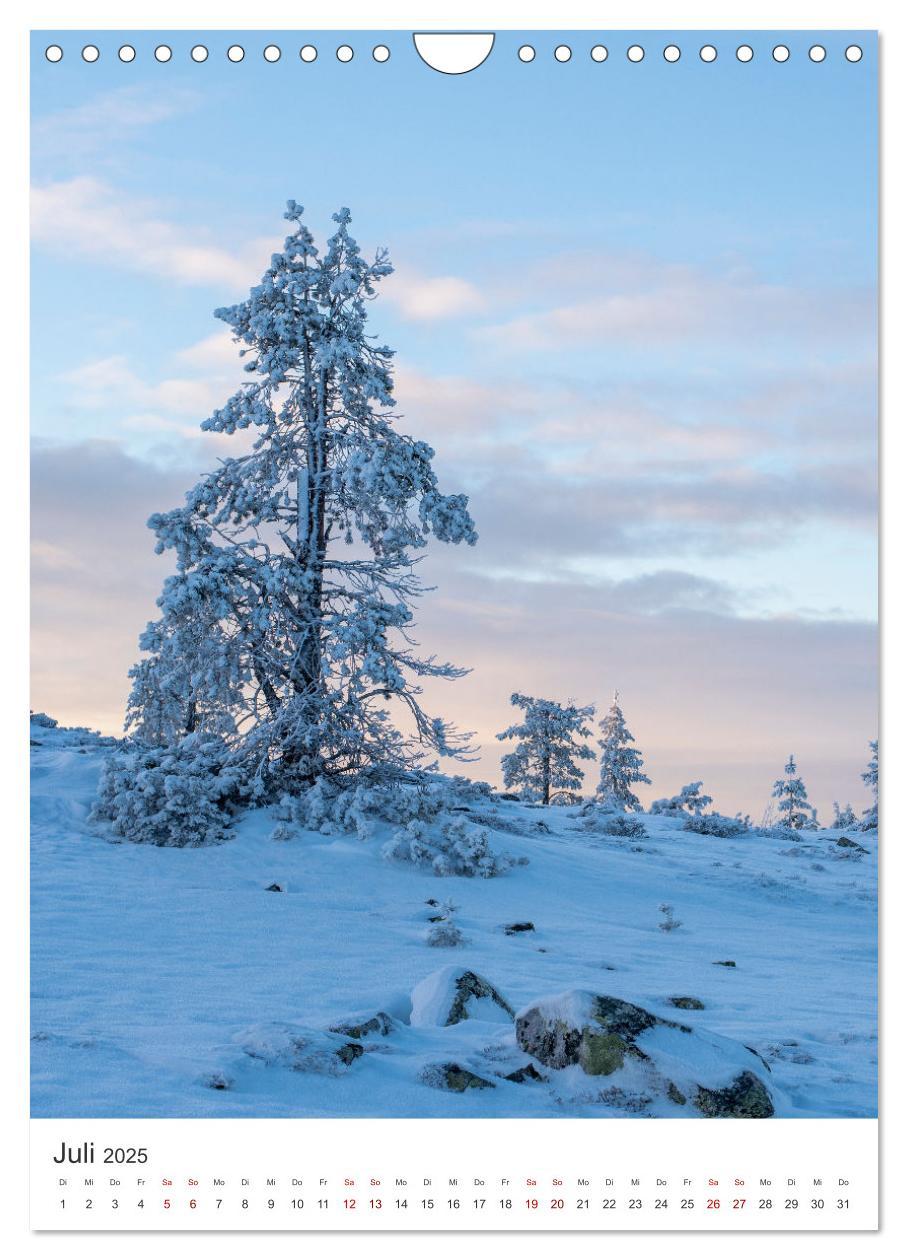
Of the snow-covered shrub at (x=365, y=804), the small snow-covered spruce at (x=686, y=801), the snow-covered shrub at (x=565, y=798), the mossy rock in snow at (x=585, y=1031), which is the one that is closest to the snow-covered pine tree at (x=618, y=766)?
the snow-covered shrub at (x=565, y=798)

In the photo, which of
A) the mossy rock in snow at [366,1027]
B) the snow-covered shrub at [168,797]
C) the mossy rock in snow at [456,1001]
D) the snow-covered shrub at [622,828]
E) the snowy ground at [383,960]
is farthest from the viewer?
the snow-covered shrub at [622,828]

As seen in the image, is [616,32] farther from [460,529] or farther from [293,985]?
[460,529]

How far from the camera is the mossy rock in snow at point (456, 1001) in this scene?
283 inches

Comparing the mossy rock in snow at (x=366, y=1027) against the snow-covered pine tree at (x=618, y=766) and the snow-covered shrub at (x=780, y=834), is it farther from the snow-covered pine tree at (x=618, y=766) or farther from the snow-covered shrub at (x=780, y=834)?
the snow-covered pine tree at (x=618, y=766)

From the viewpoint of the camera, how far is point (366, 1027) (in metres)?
6.61

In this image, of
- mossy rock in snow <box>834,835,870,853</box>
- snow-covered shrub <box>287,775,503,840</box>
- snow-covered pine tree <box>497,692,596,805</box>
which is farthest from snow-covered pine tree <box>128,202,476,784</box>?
snow-covered pine tree <box>497,692,596,805</box>

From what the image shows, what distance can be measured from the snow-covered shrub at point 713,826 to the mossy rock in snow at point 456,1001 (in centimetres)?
1391

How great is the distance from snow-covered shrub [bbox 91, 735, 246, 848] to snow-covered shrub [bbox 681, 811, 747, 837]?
8563mm

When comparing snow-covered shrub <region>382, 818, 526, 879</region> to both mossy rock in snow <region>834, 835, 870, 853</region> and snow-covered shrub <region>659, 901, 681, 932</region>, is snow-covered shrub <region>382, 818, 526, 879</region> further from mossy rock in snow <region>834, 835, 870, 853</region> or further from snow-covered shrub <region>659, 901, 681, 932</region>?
mossy rock in snow <region>834, 835, 870, 853</region>

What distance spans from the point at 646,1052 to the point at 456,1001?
1.80 metres

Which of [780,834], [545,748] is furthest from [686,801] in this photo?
[545,748]

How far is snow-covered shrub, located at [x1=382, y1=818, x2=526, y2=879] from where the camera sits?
46.5ft
